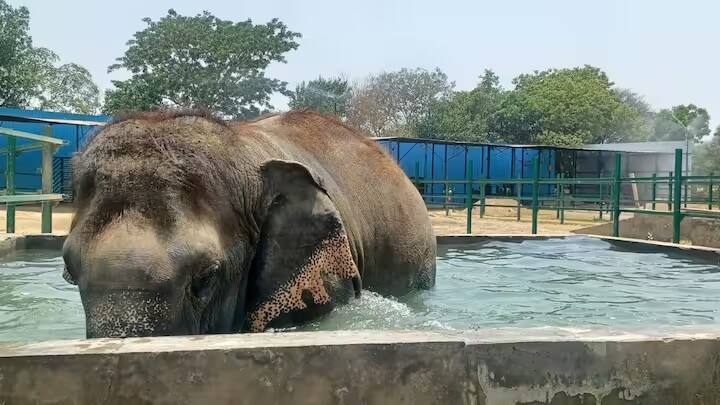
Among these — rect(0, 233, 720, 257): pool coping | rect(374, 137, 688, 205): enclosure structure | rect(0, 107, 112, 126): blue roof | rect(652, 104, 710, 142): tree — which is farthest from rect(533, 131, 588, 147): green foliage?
rect(0, 233, 720, 257): pool coping

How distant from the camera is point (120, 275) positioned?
2.55m

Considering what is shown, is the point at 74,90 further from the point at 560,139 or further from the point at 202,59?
the point at 560,139

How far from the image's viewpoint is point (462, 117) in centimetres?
4550

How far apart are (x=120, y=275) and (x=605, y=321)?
3.45 metres

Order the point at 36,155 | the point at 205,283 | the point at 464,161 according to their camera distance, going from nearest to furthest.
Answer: the point at 205,283 < the point at 36,155 < the point at 464,161

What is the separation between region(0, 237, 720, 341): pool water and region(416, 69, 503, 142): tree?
35625 millimetres

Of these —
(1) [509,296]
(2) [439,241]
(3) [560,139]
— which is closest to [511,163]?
(3) [560,139]

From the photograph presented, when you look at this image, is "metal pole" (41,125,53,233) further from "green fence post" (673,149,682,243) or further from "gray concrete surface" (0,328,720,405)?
"gray concrete surface" (0,328,720,405)

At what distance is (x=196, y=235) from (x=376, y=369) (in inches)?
42.8

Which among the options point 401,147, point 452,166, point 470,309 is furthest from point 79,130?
point 470,309

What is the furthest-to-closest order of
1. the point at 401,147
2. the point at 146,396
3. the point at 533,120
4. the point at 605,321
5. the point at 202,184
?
the point at 533,120, the point at 401,147, the point at 605,321, the point at 202,184, the point at 146,396

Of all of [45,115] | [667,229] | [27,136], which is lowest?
[667,229]

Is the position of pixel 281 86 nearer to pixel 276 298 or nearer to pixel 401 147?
pixel 401 147

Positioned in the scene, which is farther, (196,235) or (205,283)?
(205,283)
